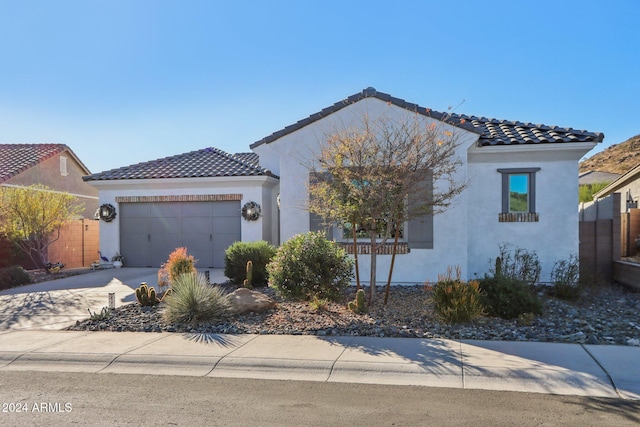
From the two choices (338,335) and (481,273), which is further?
(481,273)

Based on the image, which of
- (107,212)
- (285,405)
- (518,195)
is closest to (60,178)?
(107,212)

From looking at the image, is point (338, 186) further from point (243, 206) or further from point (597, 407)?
point (243, 206)

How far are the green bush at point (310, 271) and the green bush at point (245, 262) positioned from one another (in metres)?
3.20

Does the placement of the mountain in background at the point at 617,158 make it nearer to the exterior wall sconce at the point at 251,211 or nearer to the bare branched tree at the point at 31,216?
the exterior wall sconce at the point at 251,211

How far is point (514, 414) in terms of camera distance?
4.86 metres

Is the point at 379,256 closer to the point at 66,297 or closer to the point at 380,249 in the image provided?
the point at 380,249

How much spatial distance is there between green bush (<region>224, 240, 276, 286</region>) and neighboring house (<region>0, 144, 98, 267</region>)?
8.99 meters

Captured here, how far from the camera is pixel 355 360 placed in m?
6.62

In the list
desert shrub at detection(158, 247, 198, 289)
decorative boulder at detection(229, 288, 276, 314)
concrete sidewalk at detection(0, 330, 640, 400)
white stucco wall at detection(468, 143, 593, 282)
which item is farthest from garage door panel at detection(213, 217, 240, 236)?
concrete sidewalk at detection(0, 330, 640, 400)

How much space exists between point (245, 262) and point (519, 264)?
7.10 meters

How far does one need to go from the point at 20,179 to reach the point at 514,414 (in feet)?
76.5

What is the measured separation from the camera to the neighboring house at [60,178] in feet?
62.6

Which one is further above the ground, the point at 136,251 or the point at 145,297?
the point at 136,251

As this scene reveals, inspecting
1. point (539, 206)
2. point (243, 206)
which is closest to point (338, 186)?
point (539, 206)
